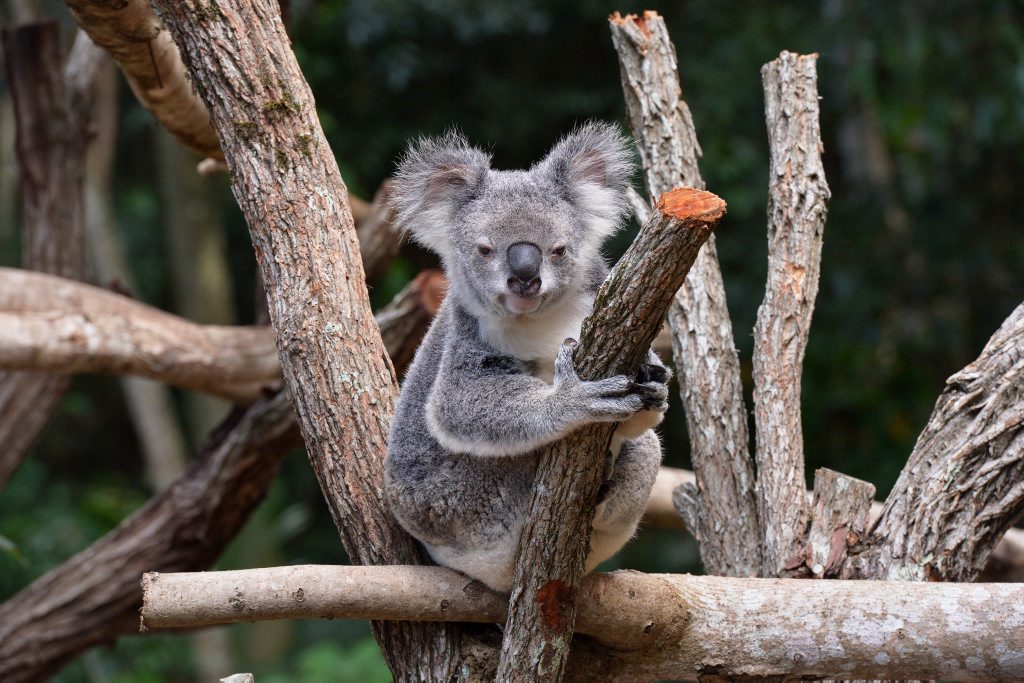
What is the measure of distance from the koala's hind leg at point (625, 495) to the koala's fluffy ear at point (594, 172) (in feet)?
1.85

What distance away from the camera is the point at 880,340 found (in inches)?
267

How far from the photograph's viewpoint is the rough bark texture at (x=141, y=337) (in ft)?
13.6

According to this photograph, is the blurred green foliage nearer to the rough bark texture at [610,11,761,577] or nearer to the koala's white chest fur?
the rough bark texture at [610,11,761,577]

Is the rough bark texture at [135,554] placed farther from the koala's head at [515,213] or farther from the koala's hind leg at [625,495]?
the koala's hind leg at [625,495]

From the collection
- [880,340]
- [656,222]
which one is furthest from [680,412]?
[656,222]

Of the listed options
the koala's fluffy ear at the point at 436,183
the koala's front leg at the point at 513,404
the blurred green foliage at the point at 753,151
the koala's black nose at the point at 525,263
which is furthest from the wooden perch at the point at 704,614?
A: the blurred green foliage at the point at 753,151

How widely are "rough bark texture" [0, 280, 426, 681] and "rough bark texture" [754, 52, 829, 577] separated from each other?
1.46m

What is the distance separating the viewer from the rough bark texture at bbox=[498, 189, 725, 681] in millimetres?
1928

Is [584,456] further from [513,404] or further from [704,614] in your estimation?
[704,614]

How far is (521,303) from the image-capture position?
2.48m

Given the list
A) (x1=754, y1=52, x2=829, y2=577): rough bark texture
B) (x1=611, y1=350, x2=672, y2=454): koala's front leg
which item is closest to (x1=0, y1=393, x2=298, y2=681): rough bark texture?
(x1=754, y1=52, x2=829, y2=577): rough bark texture

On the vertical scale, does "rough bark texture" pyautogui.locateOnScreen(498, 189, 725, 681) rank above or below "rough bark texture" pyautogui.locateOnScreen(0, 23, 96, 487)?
below

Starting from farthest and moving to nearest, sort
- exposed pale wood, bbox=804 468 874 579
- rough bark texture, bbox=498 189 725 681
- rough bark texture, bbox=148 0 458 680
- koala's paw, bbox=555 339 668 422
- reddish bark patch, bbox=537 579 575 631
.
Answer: exposed pale wood, bbox=804 468 874 579, rough bark texture, bbox=148 0 458 680, reddish bark patch, bbox=537 579 575 631, koala's paw, bbox=555 339 668 422, rough bark texture, bbox=498 189 725 681

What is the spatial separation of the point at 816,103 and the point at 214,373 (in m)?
2.68
